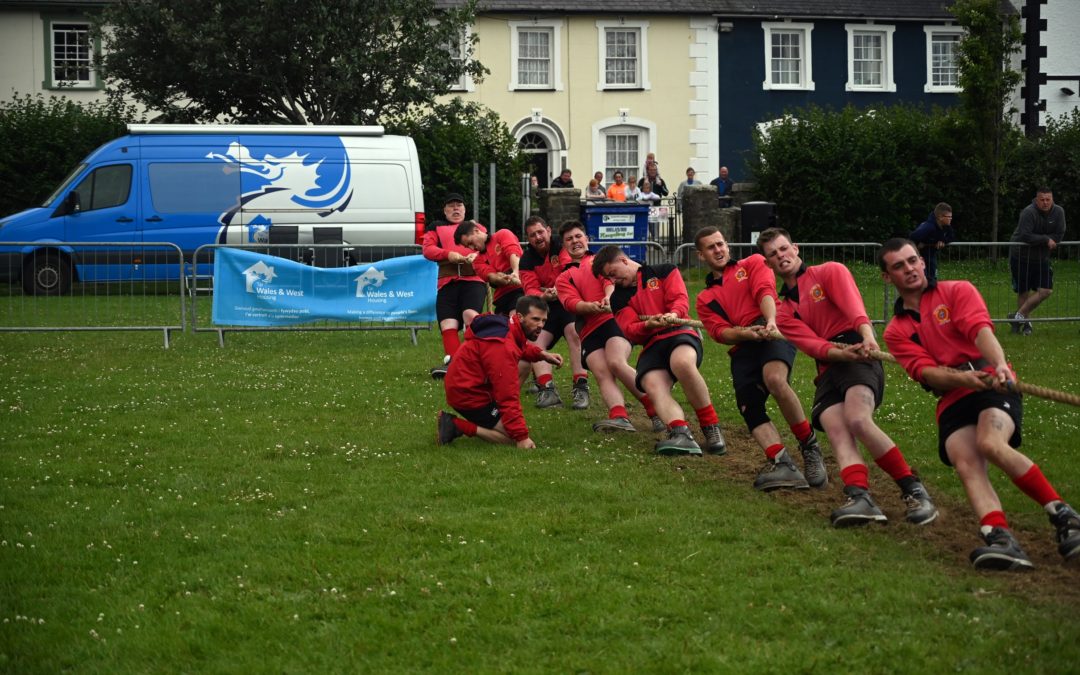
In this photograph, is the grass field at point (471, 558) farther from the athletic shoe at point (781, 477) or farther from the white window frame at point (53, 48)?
the white window frame at point (53, 48)

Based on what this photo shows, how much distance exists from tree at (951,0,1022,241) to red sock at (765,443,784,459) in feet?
70.8

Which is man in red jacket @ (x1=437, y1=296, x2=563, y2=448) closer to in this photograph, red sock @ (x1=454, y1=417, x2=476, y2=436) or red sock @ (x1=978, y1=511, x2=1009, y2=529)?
red sock @ (x1=454, y1=417, x2=476, y2=436)

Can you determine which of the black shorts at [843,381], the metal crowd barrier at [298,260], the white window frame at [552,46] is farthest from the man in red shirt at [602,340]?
the white window frame at [552,46]

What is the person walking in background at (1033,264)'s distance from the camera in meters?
17.8

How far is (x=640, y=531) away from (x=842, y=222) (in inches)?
995

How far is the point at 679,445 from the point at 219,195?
53.0 feet

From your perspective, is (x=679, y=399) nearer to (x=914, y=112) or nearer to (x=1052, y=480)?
(x=1052, y=480)

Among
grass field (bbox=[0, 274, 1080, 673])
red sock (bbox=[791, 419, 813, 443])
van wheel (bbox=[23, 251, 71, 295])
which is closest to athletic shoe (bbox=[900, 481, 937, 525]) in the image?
grass field (bbox=[0, 274, 1080, 673])

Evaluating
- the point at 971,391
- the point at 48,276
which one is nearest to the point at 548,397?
the point at 971,391

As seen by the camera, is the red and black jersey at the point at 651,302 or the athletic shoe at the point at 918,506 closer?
the athletic shoe at the point at 918,506

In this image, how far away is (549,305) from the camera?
1318cm

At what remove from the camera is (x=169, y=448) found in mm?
10594

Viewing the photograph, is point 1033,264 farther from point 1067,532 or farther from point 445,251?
point 1067,532

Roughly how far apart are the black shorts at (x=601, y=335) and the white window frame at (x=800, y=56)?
28020 millimetres
